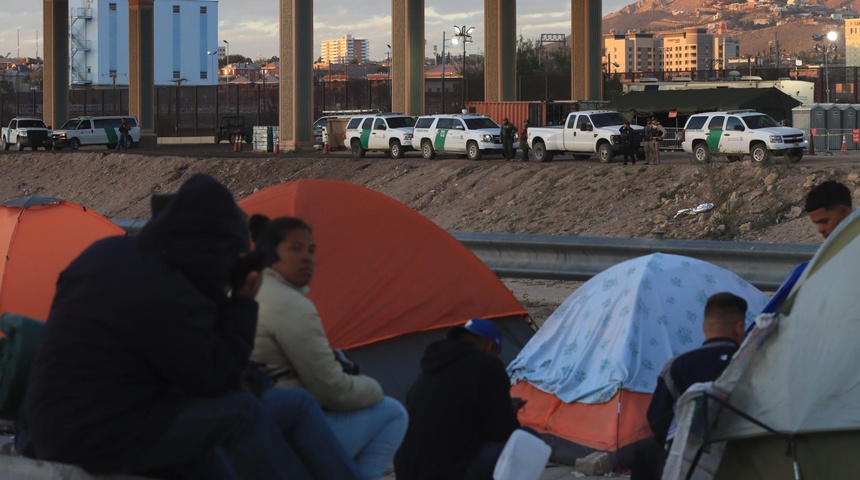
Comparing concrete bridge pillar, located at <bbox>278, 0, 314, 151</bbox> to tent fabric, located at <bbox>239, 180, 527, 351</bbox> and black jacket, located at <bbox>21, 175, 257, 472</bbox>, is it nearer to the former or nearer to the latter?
tent fabric, located at <bbox>239, 180, 527, 351</bbox>

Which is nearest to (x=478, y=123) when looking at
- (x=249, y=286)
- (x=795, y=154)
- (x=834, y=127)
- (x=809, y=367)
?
(x=795, y=154)

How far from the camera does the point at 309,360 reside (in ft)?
17.5

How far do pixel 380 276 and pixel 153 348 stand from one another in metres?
4.17

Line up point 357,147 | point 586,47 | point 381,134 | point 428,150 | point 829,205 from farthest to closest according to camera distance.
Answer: point 586,47
point 357,147
point 381,134
point 428,150
point 829,205

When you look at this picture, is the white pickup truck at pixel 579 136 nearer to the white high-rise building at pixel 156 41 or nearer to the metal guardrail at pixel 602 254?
the metal guardrail at pixel 602 254

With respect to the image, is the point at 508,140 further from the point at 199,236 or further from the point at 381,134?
the point at 199,236

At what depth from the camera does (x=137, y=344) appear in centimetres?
419

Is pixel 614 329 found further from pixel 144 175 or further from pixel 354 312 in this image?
pixel 144 175

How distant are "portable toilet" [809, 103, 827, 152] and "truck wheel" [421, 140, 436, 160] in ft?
45.6

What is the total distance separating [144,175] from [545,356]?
121 feet

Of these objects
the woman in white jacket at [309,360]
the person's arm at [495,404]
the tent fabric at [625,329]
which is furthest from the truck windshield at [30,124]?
the person's arm at [495,404]

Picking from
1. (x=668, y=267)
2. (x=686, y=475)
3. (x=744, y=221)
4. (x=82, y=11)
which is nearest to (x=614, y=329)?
(x=668, y=267)

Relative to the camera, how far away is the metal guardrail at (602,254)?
981 cm

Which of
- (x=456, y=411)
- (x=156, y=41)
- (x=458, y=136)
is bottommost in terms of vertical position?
(x=456, y=411)
